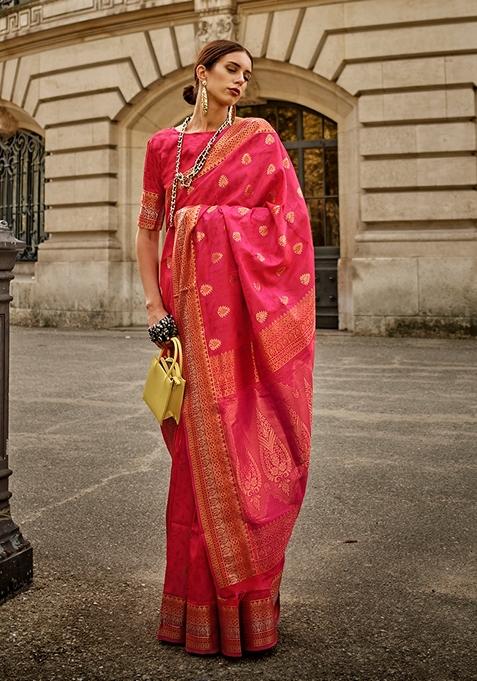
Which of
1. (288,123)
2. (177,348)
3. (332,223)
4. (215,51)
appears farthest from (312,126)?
(177,348)

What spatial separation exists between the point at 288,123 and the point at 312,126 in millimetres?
480

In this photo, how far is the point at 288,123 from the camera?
12562 mm

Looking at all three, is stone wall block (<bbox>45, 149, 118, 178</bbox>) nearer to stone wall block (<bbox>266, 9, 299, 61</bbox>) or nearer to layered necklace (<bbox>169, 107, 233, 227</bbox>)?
stone wall block (<bbox>266, 9, 299, 61</bbox>)

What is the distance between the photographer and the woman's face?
1977 millimetres

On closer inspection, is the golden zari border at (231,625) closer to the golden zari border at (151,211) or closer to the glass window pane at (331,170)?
the golden zari border at (151,211)

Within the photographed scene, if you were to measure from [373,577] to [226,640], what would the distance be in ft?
2.36

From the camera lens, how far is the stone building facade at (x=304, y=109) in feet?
34.2

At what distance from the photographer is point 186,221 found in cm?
191

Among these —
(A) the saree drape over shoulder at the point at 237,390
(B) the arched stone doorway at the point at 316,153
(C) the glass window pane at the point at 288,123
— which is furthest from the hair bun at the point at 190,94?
(C) the glass window pane at the point at 288,123

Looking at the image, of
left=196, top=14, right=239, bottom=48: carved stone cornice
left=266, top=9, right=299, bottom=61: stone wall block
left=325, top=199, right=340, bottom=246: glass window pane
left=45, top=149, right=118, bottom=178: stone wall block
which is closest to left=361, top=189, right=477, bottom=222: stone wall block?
left=325, top=199, right=340, bottom=246: glass window pane

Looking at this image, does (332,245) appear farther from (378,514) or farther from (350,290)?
(378,514)

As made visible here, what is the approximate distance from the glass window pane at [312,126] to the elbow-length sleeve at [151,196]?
35.6 ft

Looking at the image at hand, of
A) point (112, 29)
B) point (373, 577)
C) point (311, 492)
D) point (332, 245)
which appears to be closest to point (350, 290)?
point (332, 245)

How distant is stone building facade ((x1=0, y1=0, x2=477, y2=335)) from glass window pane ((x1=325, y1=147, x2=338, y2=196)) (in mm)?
428
